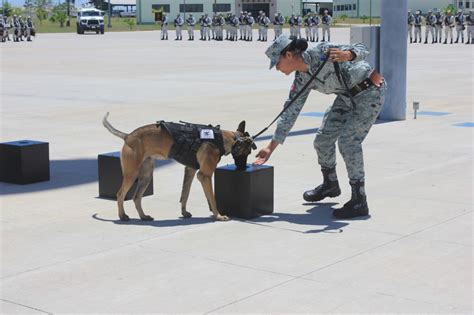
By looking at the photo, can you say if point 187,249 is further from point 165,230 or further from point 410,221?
point 410,221

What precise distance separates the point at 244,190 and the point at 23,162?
2778mm

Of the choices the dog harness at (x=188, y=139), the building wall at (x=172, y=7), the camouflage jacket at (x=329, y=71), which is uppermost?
the building wall at (x=172, y=7)

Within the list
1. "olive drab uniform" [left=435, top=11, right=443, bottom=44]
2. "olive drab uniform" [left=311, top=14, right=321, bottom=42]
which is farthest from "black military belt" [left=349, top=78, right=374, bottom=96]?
"olive drab uniform" [left=311, top=14, right=321, bottom=42]

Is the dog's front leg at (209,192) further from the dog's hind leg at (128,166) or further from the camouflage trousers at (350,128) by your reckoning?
the camouflage trousers at (350,128)

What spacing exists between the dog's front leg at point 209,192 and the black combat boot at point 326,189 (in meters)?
1.10

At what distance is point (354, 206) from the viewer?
26.2 ft

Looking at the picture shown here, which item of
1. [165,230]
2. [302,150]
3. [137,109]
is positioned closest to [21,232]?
[165,230]

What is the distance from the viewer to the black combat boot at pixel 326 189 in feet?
28.1

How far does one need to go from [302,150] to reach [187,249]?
→ 532 cm

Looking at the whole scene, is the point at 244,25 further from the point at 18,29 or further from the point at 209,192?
the point at 209,192

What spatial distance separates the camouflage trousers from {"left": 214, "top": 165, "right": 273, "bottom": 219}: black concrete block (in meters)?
0.61

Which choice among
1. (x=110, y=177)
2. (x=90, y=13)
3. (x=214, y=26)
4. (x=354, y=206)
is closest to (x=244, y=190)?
(x=354, y=206)

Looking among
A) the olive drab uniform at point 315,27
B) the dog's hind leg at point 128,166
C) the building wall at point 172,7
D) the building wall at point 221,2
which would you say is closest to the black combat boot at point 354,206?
the dog's hind leg at point 128,166

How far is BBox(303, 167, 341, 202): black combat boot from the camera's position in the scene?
855cm
